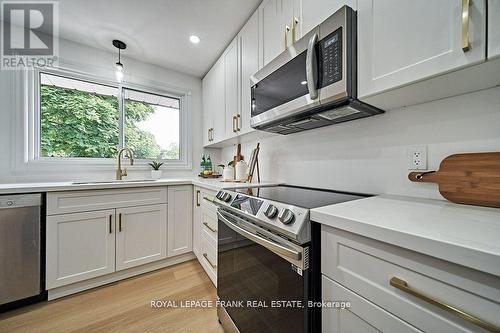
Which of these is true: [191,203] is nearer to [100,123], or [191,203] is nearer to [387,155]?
[100,123]

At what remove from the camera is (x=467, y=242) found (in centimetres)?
38

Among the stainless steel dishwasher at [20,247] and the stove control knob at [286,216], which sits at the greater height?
the stove control knob at [286,216]

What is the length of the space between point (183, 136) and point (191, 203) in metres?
1.10

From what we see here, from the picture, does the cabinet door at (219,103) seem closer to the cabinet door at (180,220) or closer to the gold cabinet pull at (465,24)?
the cabinet door at (180,220)

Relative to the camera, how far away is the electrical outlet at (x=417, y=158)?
2.85 ft

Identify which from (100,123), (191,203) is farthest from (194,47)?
(191,203)

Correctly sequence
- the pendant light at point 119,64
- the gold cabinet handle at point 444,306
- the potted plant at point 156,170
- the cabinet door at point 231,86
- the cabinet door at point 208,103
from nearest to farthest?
1. the gold cabinet handle at point 444,306
2. the cabinet door at point 231,86
3. the pendant light at point 119,64
4. the potted plant at point 156,170
5. the cabinet door at point 208,103

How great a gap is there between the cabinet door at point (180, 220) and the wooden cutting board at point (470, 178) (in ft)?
6.52

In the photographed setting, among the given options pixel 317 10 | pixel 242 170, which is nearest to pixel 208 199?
pixel 242 170

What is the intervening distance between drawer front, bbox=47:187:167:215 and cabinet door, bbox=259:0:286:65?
1629 millimetres

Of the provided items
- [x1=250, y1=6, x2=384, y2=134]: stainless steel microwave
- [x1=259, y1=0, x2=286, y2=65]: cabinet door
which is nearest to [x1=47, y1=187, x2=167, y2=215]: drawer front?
[x1=250, y1=6, x2=384, y2=134]: stainless steel microwave

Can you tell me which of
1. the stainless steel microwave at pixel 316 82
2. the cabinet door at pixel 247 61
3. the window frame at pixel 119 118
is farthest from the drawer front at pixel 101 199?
the stainless steel microwave at pixel 316 82

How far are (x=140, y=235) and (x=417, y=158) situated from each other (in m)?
2.22

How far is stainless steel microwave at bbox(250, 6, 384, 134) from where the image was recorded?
33.3 inches
